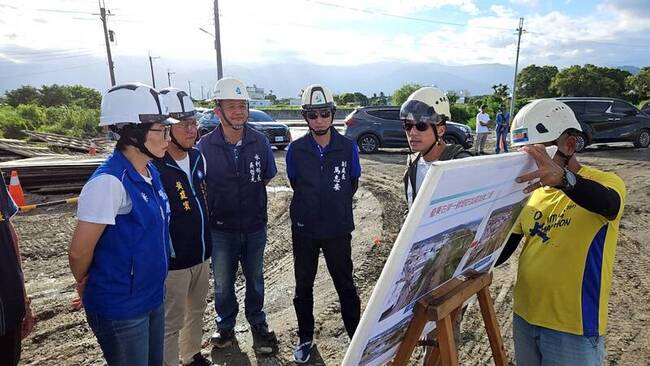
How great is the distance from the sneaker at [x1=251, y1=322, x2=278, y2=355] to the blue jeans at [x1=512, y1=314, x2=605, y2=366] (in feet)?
6.62

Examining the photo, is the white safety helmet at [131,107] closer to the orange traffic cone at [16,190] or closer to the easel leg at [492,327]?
the easel leg at [492,327]

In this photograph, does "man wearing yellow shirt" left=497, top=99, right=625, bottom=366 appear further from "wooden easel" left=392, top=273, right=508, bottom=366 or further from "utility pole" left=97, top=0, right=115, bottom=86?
"utility pole" left=97, top=0, right=115, bottom=86

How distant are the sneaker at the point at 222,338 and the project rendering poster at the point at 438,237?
2204mm

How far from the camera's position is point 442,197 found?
1.21 meters

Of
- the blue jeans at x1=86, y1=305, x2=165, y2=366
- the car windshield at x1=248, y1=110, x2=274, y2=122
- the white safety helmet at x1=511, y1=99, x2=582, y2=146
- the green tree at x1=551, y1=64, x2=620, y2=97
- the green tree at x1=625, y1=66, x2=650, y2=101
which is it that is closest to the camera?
the white safety helmet at x1=511, y1=99, x2=582, y2=146

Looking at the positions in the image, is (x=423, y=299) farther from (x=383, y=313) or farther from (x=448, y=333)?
(x=383, y=313)

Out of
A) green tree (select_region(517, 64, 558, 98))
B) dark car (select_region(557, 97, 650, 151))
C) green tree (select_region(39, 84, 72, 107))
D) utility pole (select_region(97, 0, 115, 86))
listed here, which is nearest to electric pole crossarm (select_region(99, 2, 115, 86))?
utility pole (select_region(97, 0, 115, 86))

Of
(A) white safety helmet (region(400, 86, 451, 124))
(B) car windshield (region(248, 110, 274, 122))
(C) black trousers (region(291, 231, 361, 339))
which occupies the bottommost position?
(C) black trousers (region(291, 231, 361, 339))

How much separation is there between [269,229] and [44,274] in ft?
9.65

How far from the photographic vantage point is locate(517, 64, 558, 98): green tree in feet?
139

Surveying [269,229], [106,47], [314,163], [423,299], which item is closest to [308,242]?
[314,163]

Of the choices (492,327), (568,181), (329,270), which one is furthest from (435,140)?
(329,270)

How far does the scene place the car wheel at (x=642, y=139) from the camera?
47.0 feet

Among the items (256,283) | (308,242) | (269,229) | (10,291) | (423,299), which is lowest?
(269,229)
